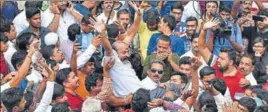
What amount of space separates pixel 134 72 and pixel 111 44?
391 mm

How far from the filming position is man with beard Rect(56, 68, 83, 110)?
11367 mm

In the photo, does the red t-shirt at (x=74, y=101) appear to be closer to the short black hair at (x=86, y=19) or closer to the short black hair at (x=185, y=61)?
the short black hair at (x=185, y=61)

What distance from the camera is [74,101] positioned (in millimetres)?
11391

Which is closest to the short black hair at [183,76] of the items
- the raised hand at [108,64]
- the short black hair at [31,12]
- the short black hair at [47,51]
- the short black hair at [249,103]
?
the raised hand at [108,64]

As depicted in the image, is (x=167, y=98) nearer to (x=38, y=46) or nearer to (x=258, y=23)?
(x=38, y=46)

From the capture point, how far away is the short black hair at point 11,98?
34.6 ft

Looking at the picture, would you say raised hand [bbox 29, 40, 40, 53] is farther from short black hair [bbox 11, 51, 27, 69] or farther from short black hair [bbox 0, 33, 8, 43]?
short black hair [bbox 0, 33, 8, 43]

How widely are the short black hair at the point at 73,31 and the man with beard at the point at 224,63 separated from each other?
1432 mm

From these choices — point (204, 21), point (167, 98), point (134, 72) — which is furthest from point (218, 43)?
point (167, 98)

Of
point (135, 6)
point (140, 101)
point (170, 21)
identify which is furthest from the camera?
point (135, 6)

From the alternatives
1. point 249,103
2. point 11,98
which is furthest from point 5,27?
point 249,103

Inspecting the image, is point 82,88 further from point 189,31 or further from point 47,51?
point 189,31

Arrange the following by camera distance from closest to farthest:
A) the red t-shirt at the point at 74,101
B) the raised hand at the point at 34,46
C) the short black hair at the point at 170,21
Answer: the red t-shirt at the point at 74,101, the raised hand at the point at 34,46, the short black hair at the point at 170,21

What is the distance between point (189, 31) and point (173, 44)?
→ 55 cm
